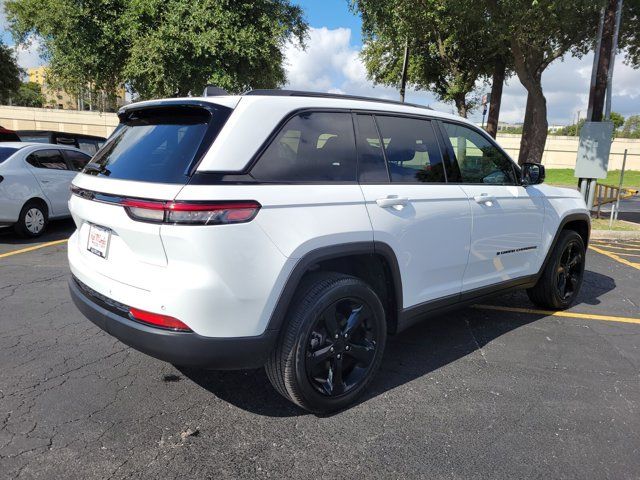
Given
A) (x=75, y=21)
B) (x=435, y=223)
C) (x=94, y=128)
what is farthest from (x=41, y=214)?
(x=94, y=128)

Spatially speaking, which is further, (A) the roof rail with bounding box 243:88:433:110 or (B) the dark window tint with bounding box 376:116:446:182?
(B) the dark window tint with bounding box 376:116:446:182

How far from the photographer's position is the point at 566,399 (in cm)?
324

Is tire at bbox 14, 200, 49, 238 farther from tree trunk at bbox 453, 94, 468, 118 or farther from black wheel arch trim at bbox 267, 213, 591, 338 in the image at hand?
tree trunk at bbox 453, 94, 468, 118

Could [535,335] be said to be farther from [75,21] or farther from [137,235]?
[75,21]

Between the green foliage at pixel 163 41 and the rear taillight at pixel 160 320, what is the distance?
13.3 meters

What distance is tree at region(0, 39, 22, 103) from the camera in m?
24.8

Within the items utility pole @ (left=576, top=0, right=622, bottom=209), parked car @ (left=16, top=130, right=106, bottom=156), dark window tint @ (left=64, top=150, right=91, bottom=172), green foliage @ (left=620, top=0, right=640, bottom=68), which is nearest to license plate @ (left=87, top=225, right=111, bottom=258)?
dark window tint @ (left=64, top=150, right=91, bottom=172)

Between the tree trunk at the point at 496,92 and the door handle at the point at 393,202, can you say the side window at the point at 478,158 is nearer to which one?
the door handle at the point at 393,202

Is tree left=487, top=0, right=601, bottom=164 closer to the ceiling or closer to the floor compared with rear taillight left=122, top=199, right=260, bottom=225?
closer to the ceiling

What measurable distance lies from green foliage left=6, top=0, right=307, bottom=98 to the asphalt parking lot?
12015mm

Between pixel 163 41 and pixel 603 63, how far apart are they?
11.7 metres

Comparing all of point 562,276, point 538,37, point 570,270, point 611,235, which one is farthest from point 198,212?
point 538,37

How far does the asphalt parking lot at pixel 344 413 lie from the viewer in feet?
8.14

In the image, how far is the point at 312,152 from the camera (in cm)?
283
